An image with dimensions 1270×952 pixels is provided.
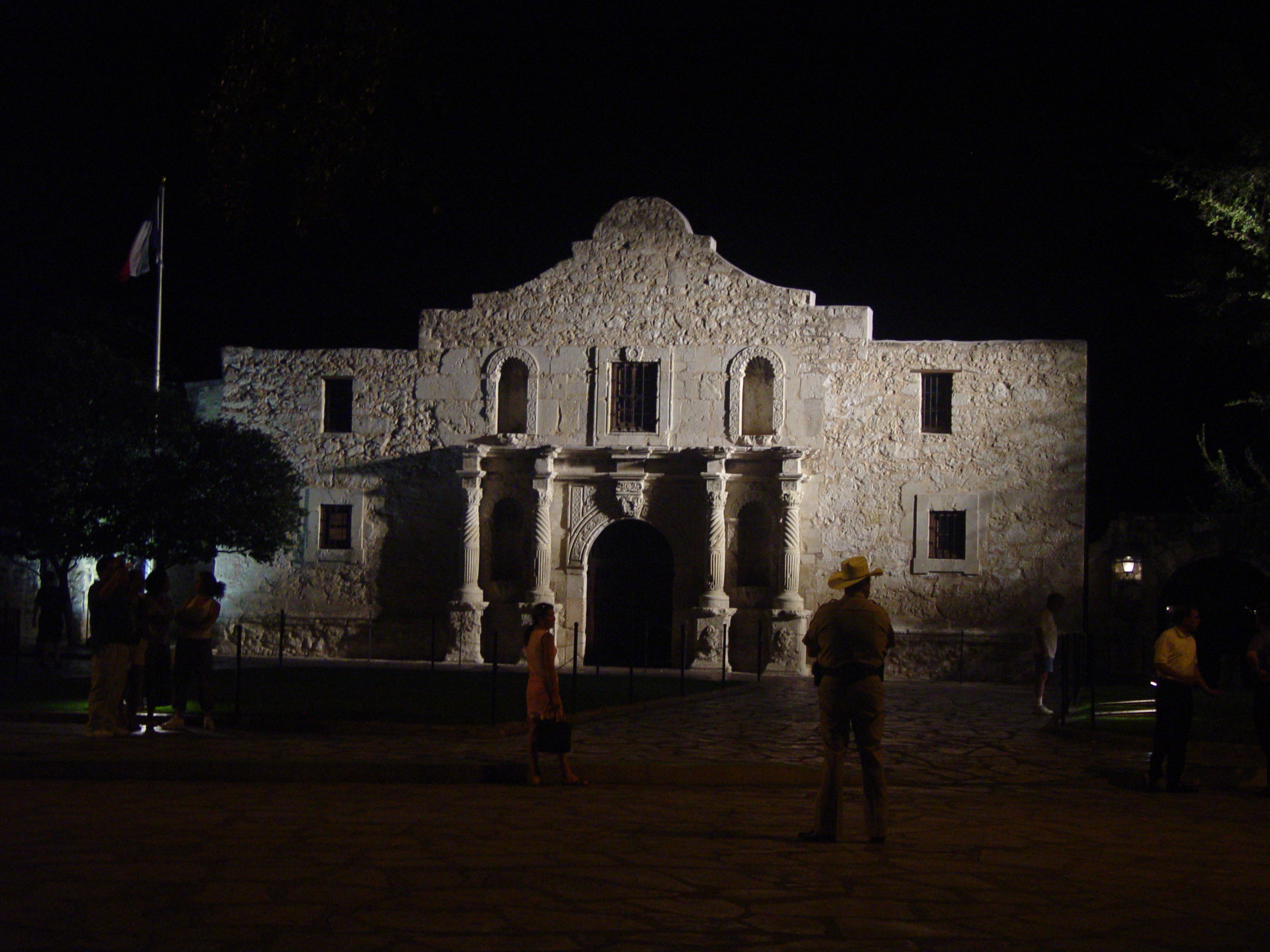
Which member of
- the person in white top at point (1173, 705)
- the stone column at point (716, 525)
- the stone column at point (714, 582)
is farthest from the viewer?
the stone column at point (716, 525)

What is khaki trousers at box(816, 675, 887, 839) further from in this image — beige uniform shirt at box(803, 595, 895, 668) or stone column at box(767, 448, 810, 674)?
stone column at box(767, 448, 810, 674)

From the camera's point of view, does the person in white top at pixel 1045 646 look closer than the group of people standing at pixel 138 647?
No

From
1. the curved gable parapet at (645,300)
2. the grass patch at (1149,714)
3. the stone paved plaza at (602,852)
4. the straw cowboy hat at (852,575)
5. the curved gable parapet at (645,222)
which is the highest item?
the curved gable parapet at (645,222)

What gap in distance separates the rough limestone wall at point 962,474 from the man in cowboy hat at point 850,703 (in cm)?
1720

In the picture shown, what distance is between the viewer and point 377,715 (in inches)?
563

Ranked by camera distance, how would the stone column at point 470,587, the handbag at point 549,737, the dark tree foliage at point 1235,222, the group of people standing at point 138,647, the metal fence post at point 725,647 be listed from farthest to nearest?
the stone column at point 470,587 < the metal fence post at point 725,647 < the dark tree foliage at point 1235,222 < the group of people standing at point 138,647 < the handbag at point 549,737

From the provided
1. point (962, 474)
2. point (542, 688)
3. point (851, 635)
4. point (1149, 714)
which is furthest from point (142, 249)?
point (851, 635)

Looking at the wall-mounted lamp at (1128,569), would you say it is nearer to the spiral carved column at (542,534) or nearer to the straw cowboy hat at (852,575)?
the spiral carved column at (542,534)

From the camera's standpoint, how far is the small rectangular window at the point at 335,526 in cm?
2669

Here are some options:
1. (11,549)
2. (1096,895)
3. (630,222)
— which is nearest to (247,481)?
(11,549)

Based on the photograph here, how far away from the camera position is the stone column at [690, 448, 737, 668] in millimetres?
24609

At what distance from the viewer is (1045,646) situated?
1788cm

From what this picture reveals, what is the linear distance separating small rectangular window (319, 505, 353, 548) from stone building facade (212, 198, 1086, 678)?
0.07 metres

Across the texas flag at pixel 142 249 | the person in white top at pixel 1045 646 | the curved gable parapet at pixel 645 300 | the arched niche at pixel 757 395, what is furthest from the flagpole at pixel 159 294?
the person in white top at pixel 1045 646
